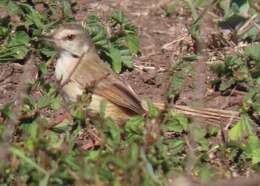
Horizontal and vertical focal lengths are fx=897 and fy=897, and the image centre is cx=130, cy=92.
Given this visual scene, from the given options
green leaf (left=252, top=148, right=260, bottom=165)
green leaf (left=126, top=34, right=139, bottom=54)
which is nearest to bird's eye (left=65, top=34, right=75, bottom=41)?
green leaf (left=126, top=34, right=139, bottom=54)

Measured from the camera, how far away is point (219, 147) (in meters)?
7.10

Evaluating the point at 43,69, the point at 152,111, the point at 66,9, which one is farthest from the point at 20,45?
the point at 152,111

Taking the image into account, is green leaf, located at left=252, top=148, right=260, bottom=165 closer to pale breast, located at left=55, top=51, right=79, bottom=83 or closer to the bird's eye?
pale breast, located at left=55, top=51, right=79, bottom=83

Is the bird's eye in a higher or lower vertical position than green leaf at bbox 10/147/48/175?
higher

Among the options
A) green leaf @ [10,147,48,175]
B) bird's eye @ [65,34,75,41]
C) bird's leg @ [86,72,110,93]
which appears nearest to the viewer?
green leaf @ [10,147,48,175]

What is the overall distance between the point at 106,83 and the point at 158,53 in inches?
50.8

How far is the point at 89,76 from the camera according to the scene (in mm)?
7949

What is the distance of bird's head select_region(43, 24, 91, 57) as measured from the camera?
26.3ft

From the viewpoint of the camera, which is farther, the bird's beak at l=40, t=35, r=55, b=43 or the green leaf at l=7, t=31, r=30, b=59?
the green leaf at l=7, t=31, r=30, b=59

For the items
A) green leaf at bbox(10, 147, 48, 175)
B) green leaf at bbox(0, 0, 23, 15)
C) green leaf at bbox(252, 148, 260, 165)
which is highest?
green leaf at bbox(0, 0, 23, 15)

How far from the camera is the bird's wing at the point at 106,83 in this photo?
7.64 meters

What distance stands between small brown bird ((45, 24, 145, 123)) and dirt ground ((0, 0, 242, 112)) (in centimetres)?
44

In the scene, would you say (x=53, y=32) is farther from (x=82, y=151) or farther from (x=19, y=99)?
(x=82, y=151)

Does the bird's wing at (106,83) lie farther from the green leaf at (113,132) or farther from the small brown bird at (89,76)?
the green leaf at (113,132)
